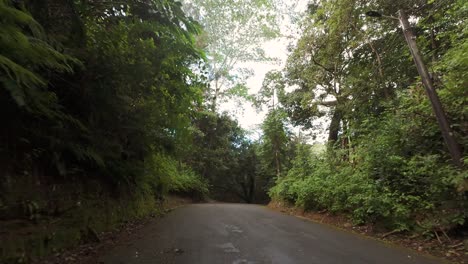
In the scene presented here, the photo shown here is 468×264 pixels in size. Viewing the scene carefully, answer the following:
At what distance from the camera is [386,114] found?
418 inches

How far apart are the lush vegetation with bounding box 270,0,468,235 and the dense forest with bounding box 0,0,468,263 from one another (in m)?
0.05

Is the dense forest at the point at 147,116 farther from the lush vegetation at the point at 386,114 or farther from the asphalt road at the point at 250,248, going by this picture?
the asphalt road at the point at 250,248

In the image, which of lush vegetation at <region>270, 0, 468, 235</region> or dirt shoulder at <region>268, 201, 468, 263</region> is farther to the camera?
lush vegetation at <region>270, 0, 468, 235</region>

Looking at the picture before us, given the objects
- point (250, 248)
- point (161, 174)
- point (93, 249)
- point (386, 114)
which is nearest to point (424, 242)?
point (250, 248)

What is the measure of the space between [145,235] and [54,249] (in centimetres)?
254

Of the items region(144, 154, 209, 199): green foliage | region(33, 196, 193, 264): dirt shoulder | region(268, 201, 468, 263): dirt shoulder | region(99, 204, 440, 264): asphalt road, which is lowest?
region(33, 196, 193, 264): dirt shoulder

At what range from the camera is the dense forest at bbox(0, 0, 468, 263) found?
4.03 meters

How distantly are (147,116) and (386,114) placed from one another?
8.51 metres

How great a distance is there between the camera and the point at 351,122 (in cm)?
1302

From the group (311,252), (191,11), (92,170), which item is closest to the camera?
(311,252)

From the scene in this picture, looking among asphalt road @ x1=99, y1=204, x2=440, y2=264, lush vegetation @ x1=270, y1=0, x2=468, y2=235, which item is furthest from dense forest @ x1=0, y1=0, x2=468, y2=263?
asphalt road @ x1=99, y1=204, x2=440, y2=264

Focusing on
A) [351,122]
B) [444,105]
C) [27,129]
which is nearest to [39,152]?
[27,129]

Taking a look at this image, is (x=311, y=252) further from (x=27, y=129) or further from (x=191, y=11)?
(x=191, y=11)

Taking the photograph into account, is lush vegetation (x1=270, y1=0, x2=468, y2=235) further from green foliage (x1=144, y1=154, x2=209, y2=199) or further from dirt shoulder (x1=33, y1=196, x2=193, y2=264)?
dirt shoulder (x1=33, y1=196, x2=193, y2=264)
